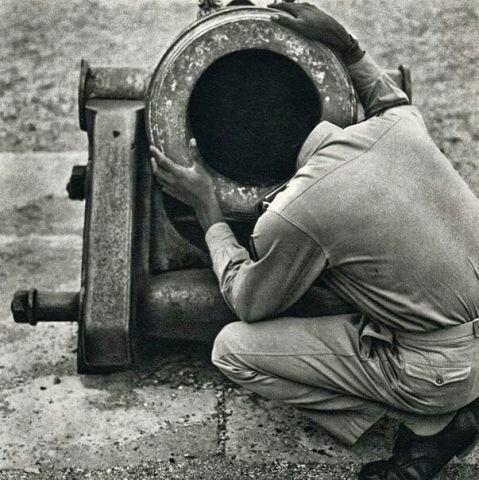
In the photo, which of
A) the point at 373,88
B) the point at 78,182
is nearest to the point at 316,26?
the point at 373,88

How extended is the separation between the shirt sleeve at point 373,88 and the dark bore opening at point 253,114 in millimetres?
154

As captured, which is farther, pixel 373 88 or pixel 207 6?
pixel 207 6

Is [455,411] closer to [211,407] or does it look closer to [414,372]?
[414,372]

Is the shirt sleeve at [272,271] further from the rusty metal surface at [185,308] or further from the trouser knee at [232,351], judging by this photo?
the rusty metal surface at [185,308]

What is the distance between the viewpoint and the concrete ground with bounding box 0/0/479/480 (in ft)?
9.51

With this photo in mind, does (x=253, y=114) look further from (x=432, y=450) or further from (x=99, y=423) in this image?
(x=432, y=450)

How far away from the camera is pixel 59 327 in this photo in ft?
12.5

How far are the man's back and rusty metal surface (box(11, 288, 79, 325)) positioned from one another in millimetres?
1030

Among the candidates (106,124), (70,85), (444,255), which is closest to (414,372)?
(444,255)

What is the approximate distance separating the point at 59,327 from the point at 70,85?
2.70 metres

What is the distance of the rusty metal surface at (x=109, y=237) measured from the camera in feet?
10.5

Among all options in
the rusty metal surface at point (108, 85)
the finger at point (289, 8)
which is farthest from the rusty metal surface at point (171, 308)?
the finger at point (289, 8)

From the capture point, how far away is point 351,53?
126 inches

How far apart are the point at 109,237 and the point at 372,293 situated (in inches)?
42.0
